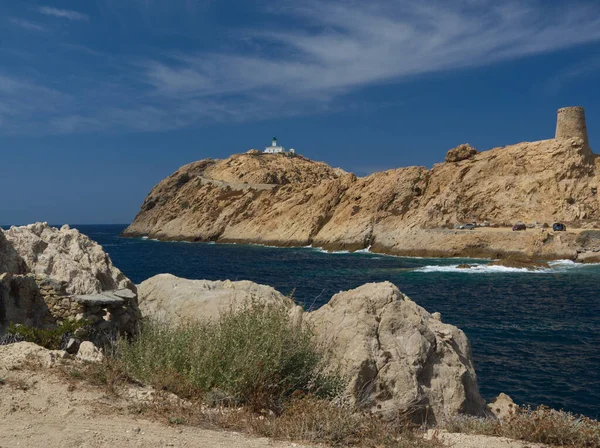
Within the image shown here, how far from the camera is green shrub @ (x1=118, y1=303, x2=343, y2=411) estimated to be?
6.09 m

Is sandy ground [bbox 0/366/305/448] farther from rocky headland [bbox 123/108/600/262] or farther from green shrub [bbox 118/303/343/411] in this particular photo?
rocky headland [bbox 123/108/600/262]

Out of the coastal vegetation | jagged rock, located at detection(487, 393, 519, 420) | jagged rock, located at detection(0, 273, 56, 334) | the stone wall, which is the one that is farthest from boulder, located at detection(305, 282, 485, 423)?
jagged rock, located at detection(0, 273, 56, 334)

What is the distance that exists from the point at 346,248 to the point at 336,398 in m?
58.2

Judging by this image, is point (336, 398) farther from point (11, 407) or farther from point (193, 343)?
point (11, 407)

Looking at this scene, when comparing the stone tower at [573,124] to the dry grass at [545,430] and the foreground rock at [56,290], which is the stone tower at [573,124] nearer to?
the dry grass at [545,430]

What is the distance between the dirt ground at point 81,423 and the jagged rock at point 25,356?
6 cm

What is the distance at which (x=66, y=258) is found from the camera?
33.9ft

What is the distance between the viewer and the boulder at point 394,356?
7.41 meters

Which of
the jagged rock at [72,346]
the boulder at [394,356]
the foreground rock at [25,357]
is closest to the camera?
the foreground rock at [25,357]

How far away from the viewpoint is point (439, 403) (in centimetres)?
789

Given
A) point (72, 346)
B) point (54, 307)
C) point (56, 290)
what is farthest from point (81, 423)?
point (56, 290)

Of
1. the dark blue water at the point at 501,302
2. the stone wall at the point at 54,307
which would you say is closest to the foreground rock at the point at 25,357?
the stone wall at the point at 54,307

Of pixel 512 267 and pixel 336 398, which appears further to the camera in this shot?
pixel 512 267

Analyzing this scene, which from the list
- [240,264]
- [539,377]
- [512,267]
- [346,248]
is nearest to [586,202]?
[512,267]
